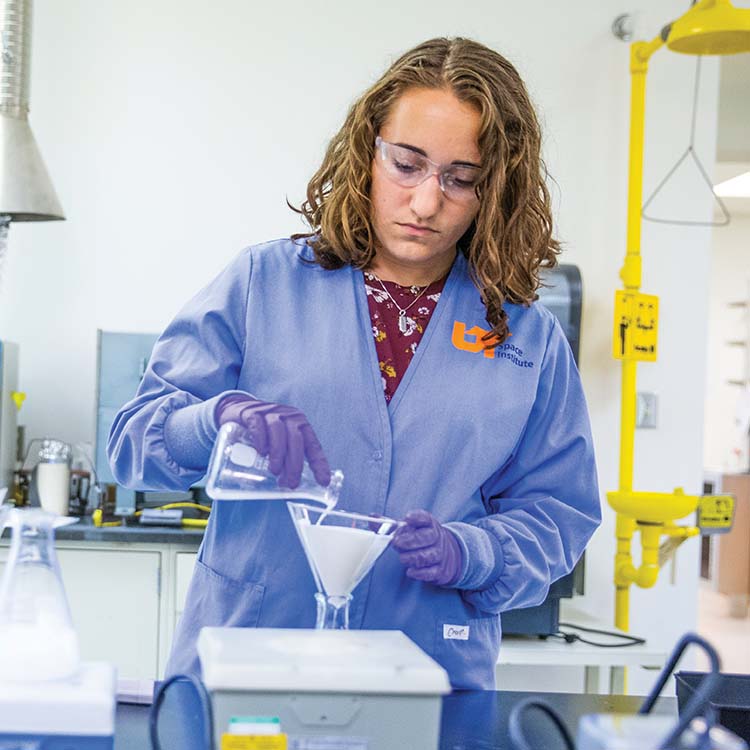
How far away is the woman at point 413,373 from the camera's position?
149 centimetres

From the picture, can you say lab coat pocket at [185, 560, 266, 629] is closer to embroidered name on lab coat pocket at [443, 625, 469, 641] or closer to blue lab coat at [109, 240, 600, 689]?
blue lab coat at [109, 240, 600, 689]

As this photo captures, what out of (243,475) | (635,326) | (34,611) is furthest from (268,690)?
(635,326)

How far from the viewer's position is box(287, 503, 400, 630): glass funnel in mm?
1246

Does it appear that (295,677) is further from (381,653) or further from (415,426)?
(415,426)

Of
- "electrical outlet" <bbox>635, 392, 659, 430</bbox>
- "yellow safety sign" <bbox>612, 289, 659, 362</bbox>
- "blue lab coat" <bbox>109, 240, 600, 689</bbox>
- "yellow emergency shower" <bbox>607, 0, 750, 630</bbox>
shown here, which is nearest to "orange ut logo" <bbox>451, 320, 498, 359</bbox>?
"blue lab coat" <bbox>109, 240, 600, 689</bbox>

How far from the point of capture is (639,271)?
11.8 ft

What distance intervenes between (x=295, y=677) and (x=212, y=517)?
2.00 ft

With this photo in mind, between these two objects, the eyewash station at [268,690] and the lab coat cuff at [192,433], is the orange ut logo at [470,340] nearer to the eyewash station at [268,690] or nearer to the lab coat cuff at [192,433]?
the lab coat cuff at [192,433]

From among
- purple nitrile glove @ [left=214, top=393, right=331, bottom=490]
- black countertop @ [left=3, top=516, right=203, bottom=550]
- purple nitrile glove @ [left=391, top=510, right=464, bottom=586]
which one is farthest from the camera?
black countertop @ [left=3, top=516, right=203, bottom=550]

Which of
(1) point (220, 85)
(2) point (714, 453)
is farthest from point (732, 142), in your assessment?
(2) point (714, 453)

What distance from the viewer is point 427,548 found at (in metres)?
1.35

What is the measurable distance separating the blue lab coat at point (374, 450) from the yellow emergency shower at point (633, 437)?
5.97 ft

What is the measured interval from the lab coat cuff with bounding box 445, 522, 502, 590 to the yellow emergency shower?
6.54 feet

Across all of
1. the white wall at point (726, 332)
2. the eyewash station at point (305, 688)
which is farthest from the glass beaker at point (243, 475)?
the white wall at point (726, 332)
